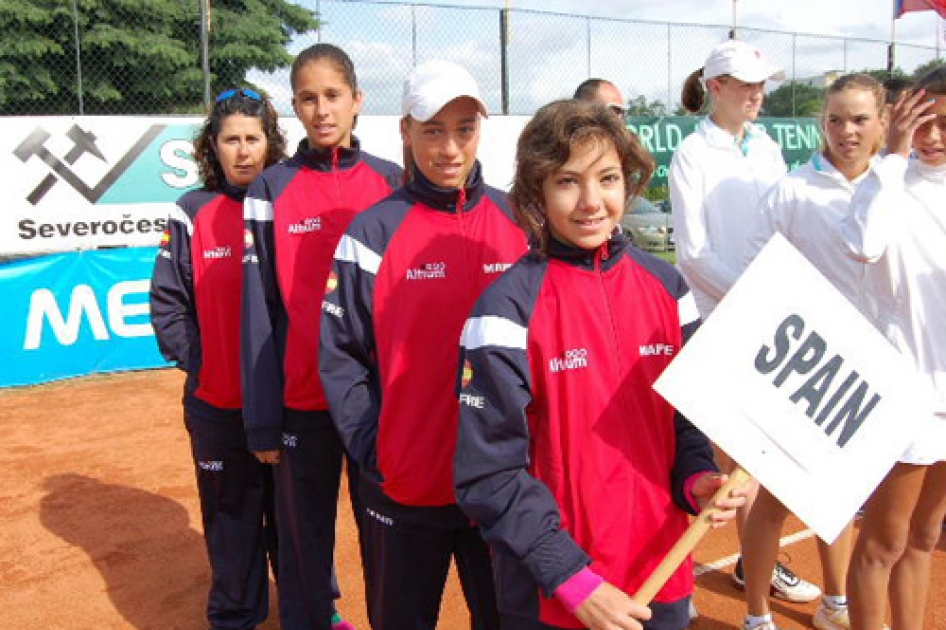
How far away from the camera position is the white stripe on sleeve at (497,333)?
1901 mm

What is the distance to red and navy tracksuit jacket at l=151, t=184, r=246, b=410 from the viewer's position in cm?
348

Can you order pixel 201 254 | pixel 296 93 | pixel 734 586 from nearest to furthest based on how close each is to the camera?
pixel 296 93
pixel 201 254
pixel 734 586

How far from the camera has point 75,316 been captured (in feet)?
28.9

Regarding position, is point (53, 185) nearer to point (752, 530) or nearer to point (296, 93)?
point (296, 93)

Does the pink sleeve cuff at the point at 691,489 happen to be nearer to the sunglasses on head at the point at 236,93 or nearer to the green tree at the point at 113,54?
the sunglasses on head at the point at 236,93

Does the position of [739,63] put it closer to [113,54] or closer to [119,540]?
[119,540]

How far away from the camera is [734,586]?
4.20m

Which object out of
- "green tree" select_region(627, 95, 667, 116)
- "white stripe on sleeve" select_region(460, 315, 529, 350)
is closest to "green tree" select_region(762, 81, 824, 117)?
"green tree" select_region(627, 95, 667, 116)

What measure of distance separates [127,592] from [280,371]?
2.01 metres

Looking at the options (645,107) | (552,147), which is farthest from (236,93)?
(645,107)

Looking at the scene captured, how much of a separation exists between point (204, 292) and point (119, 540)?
2274 mm

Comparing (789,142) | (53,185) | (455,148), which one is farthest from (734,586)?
(789,142)

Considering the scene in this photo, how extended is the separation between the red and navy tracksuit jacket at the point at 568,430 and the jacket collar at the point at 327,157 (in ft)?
4.33

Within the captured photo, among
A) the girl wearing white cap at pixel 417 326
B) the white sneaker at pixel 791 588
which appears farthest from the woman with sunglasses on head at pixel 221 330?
the white sneaker at pixel 791 588
